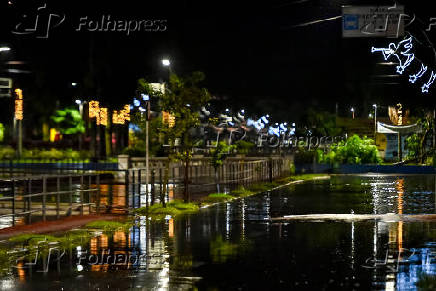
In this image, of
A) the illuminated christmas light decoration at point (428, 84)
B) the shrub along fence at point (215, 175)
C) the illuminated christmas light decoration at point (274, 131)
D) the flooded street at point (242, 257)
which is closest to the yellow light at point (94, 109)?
the shrub along fence at point (215, 175)

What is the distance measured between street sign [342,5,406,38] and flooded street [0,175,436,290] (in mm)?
20406

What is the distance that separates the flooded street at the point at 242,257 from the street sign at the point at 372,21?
20406mm

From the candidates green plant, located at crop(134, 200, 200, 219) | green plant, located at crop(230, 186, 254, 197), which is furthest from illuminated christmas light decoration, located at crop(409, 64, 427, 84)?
green plant, located at crop(134, 200, 200, 219)

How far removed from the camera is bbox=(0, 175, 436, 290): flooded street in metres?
11.4

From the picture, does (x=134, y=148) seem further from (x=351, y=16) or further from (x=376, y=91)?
(x=376, y=91)

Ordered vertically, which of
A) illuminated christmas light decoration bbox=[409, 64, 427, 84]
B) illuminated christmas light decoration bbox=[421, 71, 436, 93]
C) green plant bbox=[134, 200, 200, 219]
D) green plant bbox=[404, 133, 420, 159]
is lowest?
green plant bbox=[134, 200, 200, 219]

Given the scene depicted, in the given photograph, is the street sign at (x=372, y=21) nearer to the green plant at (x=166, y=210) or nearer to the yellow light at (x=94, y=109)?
the green plant at (x=166, y=210)

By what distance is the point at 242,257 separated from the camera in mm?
13836

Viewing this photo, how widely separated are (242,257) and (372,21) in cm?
3071

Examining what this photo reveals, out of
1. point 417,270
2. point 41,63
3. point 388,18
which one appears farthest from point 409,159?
point 417,270

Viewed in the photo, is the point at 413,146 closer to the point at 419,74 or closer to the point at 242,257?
the point at 419,74

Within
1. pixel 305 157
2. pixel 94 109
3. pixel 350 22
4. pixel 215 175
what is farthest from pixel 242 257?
pixel 305 157

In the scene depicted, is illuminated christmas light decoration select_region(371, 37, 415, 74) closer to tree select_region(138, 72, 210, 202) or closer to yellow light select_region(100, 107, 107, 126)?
yellow light select_region(100, 107, 107, 126)

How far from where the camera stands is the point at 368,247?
1505cm
